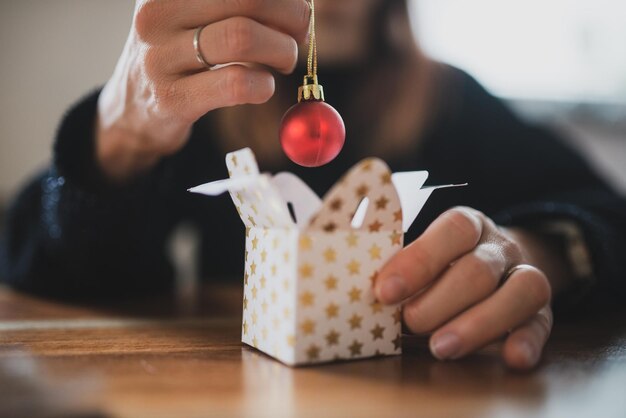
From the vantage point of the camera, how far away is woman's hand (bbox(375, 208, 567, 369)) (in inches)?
17.2

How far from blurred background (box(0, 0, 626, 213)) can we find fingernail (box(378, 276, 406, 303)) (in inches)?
51.0

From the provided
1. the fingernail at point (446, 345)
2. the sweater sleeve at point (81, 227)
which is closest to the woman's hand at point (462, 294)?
the fingernail at point (446, 345)

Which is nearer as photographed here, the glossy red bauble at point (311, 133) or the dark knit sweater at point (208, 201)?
the glossy red bauble at point (311, 133)

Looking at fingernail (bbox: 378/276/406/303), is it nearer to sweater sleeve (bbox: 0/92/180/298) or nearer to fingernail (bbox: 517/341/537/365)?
fingernail (bbox: 517/341/537/365)

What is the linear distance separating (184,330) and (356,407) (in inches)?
12.1

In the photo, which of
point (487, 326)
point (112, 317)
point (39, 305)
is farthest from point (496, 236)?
point (39, 305)

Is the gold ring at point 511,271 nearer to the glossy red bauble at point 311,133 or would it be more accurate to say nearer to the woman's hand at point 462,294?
the woman's hand at point 462,294

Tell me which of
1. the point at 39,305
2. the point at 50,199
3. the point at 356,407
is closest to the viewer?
the point at 356,407

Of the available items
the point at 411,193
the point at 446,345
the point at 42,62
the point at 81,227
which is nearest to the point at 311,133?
the point at 411,193

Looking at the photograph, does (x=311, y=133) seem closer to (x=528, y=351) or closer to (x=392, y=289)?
(x=392, y=289)

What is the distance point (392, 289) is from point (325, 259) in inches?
2.5

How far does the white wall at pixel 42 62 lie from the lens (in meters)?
1.84

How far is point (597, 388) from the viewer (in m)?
0.39

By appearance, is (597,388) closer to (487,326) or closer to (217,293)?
(487,326)
